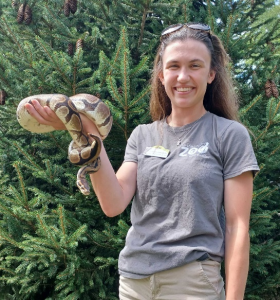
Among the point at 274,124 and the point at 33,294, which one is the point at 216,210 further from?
the point at 33,294

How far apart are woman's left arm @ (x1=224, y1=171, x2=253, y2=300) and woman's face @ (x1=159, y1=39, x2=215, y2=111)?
0.59 m

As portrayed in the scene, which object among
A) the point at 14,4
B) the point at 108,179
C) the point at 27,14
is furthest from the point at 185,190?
the point at 14,4

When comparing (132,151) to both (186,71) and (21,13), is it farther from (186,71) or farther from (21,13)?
(21,13)

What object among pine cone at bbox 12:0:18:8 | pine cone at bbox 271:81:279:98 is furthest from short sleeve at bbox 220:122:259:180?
pine cone at bbox 12:0:18:8

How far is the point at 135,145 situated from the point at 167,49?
67cm

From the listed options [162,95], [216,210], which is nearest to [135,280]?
[216,210]

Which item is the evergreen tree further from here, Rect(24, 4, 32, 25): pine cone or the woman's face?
the woman's face

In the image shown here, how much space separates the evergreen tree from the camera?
372 cm

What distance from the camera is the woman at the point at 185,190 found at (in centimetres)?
198

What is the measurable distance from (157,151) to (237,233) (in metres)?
0.67

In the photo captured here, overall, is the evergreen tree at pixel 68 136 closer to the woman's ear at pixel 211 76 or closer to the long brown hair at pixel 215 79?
the long brown hair at pixel 215 79

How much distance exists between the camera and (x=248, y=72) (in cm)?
478

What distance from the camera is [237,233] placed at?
2.00 meters

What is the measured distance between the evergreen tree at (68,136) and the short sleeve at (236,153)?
1742 mm
